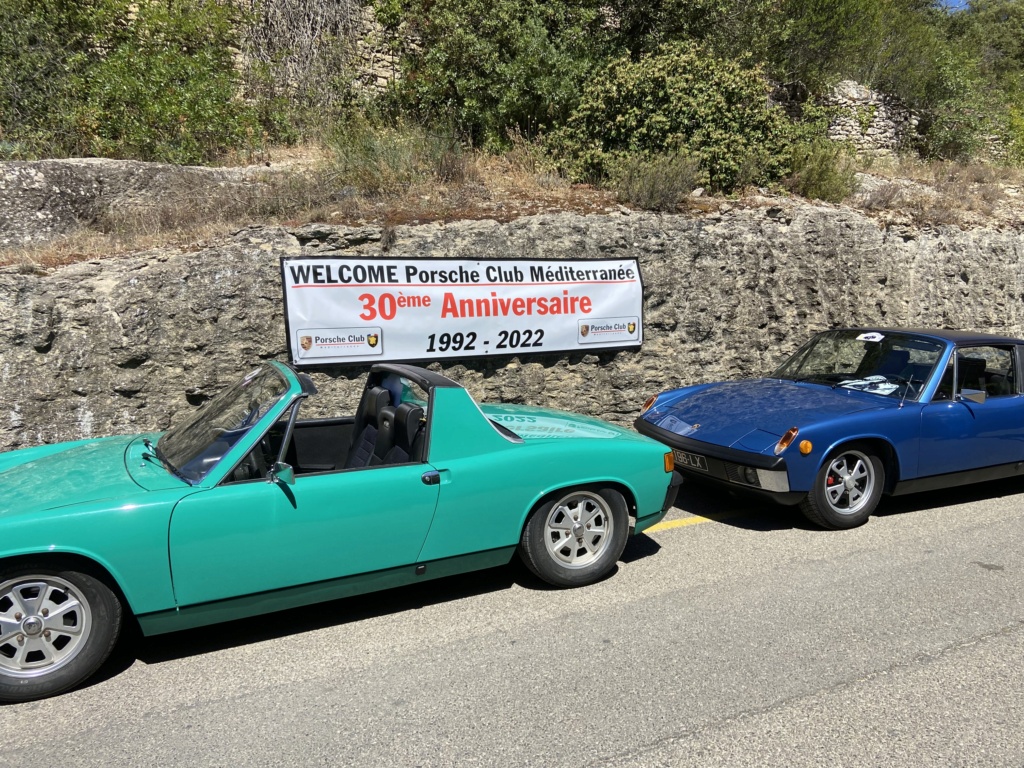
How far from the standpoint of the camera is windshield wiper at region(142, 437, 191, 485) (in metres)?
3.79

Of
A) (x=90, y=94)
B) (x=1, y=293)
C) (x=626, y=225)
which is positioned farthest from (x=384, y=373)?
(x=90, y=94)

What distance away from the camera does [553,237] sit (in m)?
8.47

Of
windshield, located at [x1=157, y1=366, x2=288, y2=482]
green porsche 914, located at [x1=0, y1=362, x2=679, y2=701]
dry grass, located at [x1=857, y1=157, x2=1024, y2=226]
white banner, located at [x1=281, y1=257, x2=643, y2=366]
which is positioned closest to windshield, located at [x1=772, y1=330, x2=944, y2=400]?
white banner, located at [x1=281, y1=257, x2=643, y2=366]

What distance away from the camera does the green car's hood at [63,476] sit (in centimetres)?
345

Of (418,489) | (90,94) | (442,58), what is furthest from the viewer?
(442,58)

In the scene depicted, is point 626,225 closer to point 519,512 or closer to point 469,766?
point 519,512

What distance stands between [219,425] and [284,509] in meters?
0.74

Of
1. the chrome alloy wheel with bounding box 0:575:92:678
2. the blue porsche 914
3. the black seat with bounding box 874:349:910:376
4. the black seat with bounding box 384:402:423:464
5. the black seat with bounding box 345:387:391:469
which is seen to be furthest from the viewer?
the black seat with bounding box 874:349:910:376

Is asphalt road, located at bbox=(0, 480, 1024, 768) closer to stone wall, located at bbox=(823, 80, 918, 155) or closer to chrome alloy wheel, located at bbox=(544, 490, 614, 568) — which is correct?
chrome alloy wheel, located at bbox=(544, 490, 614, 568)

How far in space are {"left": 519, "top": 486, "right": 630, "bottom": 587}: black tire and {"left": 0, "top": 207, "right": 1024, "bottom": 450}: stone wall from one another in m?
3.53

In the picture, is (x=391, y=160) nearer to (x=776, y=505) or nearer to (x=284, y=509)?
(x=776, y=505)

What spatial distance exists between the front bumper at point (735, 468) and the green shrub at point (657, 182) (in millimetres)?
4332

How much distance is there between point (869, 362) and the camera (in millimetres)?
6633

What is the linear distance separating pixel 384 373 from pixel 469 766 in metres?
2.69
